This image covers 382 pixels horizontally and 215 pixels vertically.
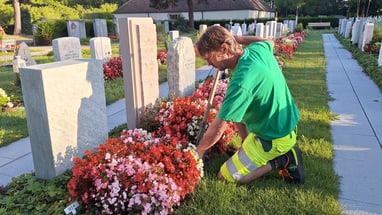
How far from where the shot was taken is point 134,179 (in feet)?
7.79

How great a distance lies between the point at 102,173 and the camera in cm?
246

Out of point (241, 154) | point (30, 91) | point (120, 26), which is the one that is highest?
point (120, 26)

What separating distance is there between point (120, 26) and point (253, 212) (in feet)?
8.63

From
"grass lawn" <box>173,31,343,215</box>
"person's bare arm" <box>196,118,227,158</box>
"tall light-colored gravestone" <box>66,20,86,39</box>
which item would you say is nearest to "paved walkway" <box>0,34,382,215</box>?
"grass lawn" <box>173,31,343,215</box>

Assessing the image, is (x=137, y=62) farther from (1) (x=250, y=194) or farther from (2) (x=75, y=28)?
(2) (x=75, y=28)

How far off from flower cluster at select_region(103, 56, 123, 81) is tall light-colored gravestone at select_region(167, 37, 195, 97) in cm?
366

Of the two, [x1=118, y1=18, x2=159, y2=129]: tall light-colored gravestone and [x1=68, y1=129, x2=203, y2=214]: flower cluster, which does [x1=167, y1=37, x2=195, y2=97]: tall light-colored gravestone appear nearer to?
[x1=118, y1=18, x2=159, y2=129]: tall light-colored gravestone

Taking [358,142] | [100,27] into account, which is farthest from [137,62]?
[100,27]

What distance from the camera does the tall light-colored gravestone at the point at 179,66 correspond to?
16.0 feet

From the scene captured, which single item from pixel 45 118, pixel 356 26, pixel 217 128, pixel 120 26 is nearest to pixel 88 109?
pixel 45 118

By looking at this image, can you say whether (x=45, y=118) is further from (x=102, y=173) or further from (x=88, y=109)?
(x=102, y=173)

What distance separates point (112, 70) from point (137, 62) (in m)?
4.76

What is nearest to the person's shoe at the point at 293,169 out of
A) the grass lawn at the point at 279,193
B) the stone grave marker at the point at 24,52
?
the grass lawn at the point at 279,193

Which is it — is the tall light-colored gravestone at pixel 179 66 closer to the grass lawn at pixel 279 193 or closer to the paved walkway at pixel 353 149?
the paved walkway at pixel 353 149
